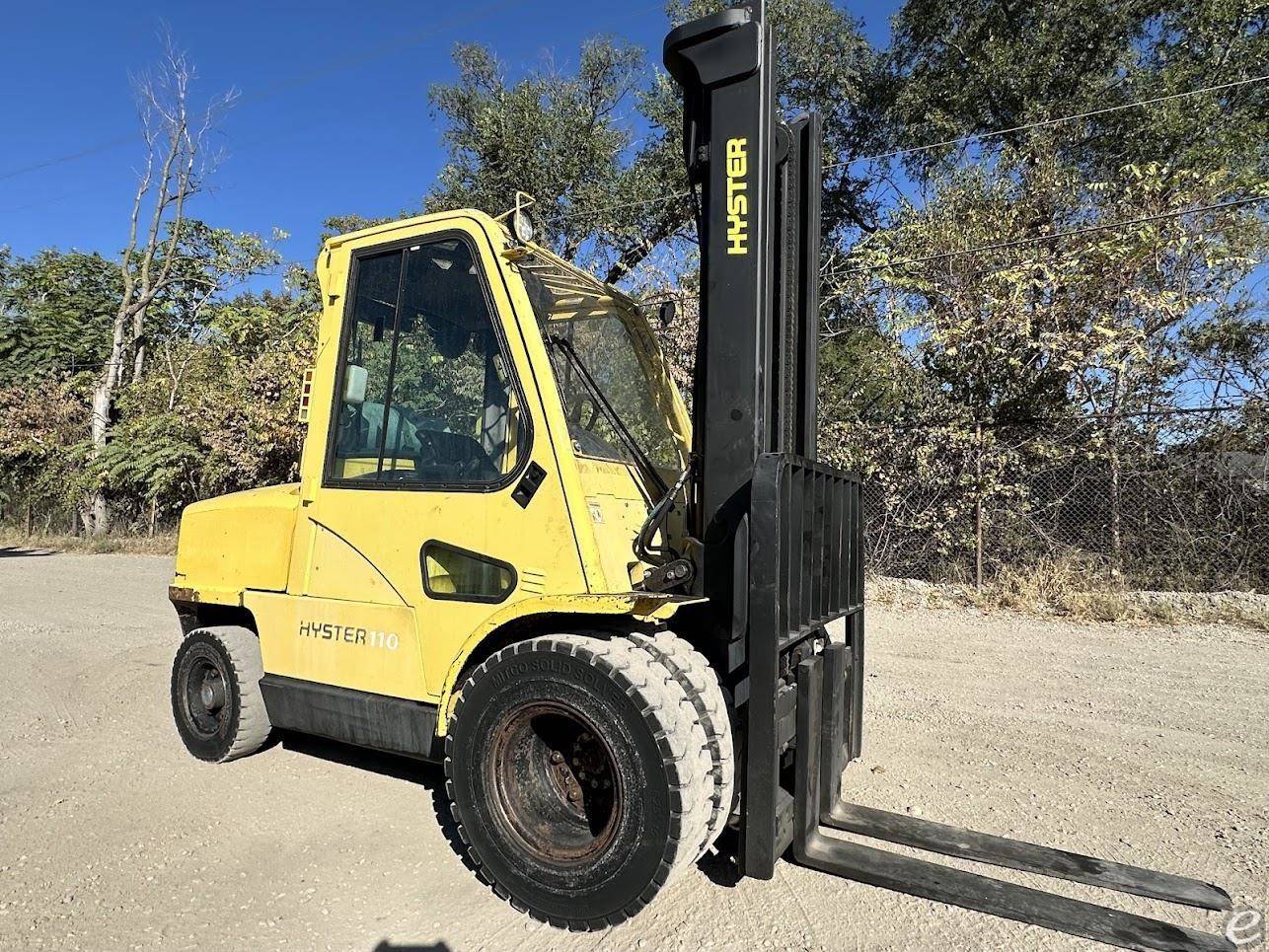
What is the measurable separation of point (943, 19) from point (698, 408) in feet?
56.2

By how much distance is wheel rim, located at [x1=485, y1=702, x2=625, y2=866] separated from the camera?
3092mm

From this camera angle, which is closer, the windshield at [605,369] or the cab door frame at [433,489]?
the cab door frame at [433,489]

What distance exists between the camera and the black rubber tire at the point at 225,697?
4.41 meters

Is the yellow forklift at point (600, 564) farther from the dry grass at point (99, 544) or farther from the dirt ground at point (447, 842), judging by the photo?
the dry grass at point (99, 544)

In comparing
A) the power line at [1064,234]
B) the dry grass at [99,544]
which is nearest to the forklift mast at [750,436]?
the power line at [1064,234]

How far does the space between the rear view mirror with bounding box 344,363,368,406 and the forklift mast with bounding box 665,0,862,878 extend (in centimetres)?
168

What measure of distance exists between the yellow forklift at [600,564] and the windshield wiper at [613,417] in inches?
0.7

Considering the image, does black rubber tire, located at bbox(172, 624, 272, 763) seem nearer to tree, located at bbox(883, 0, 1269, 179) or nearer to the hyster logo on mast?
the hyster logo on mast

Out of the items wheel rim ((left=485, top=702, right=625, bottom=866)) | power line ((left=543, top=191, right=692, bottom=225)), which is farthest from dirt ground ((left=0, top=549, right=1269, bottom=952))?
power line ((left=543, top=191, right=692, bottom=225))

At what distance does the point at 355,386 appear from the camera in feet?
13.2

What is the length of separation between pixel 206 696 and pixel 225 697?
0.20m

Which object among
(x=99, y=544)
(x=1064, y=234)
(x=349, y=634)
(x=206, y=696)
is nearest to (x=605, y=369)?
(x=349, y=634)

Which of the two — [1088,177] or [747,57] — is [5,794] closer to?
[747,57]

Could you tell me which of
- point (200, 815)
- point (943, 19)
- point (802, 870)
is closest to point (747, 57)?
point (802, 870)
